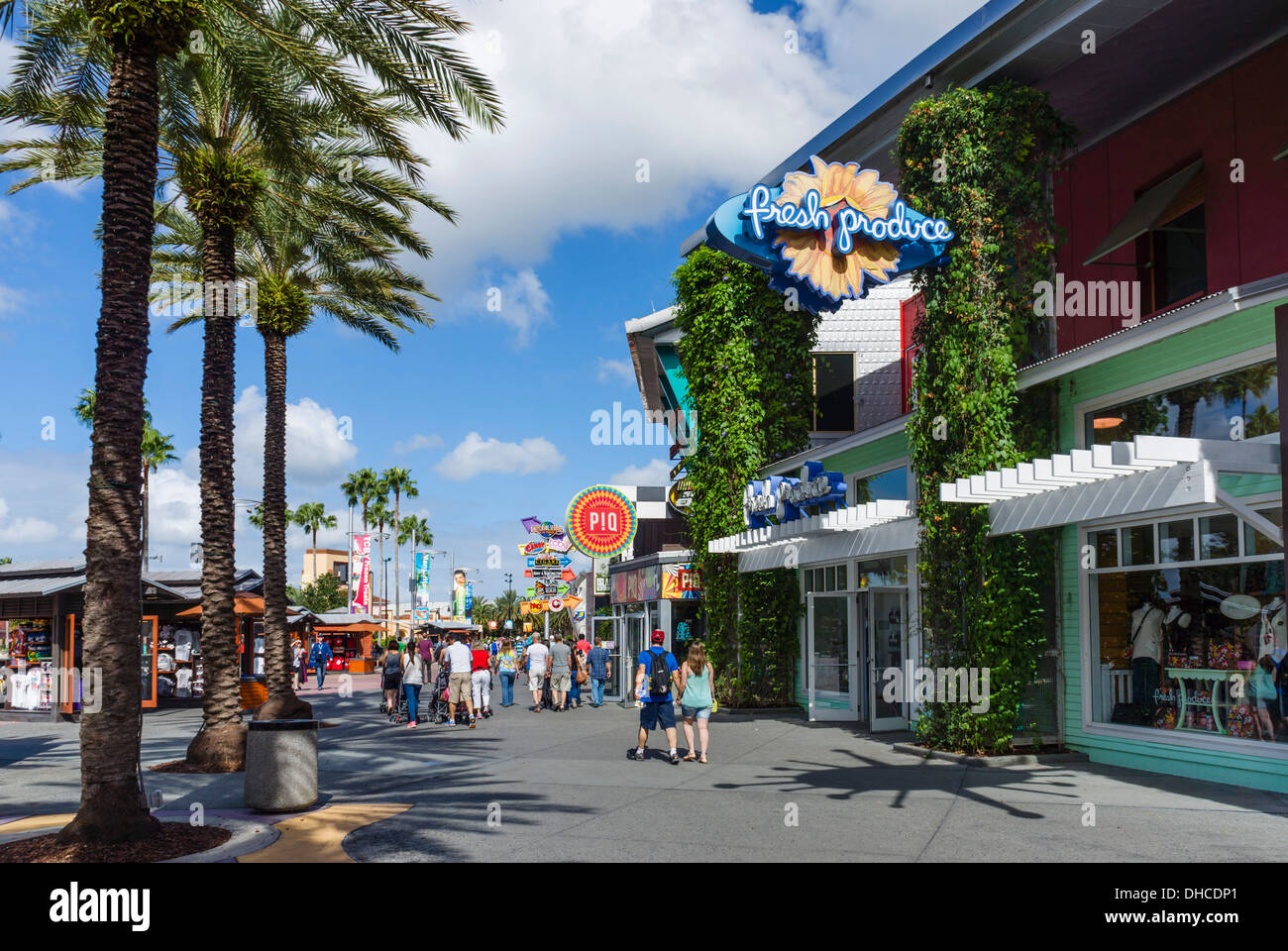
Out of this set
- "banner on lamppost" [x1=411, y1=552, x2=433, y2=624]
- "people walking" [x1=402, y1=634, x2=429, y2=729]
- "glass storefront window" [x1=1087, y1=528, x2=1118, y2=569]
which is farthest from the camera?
"banner on lamppost" [x1=411, y1=552, x2=433, y2=624]

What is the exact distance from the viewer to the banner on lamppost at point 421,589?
62281 millimetres

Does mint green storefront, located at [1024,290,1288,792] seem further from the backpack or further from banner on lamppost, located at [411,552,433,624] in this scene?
banner on lamppost, located at [411,552,433,624]

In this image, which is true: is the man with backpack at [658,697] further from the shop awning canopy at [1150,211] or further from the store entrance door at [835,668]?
the shop awning canopy at [1150,211]

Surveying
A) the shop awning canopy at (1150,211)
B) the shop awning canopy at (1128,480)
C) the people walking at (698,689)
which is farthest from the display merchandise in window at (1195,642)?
the people walking at (698,689)

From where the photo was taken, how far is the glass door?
1788cm

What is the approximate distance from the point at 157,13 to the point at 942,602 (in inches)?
444

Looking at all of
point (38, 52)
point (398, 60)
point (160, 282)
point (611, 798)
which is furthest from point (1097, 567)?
point (160, 282)

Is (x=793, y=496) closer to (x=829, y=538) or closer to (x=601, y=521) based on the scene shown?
(x=829, y=538)

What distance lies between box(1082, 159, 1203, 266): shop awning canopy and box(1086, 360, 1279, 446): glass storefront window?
2.65m

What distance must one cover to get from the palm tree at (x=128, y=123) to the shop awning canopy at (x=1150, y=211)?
8.62 meters

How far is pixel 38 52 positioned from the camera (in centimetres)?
1177

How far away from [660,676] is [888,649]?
5520mm

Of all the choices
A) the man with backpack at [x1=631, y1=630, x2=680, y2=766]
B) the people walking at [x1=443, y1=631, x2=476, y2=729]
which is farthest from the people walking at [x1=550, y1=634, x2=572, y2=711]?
the man with backpack at [x1=631, y1=630, x2=680, y2=766]
